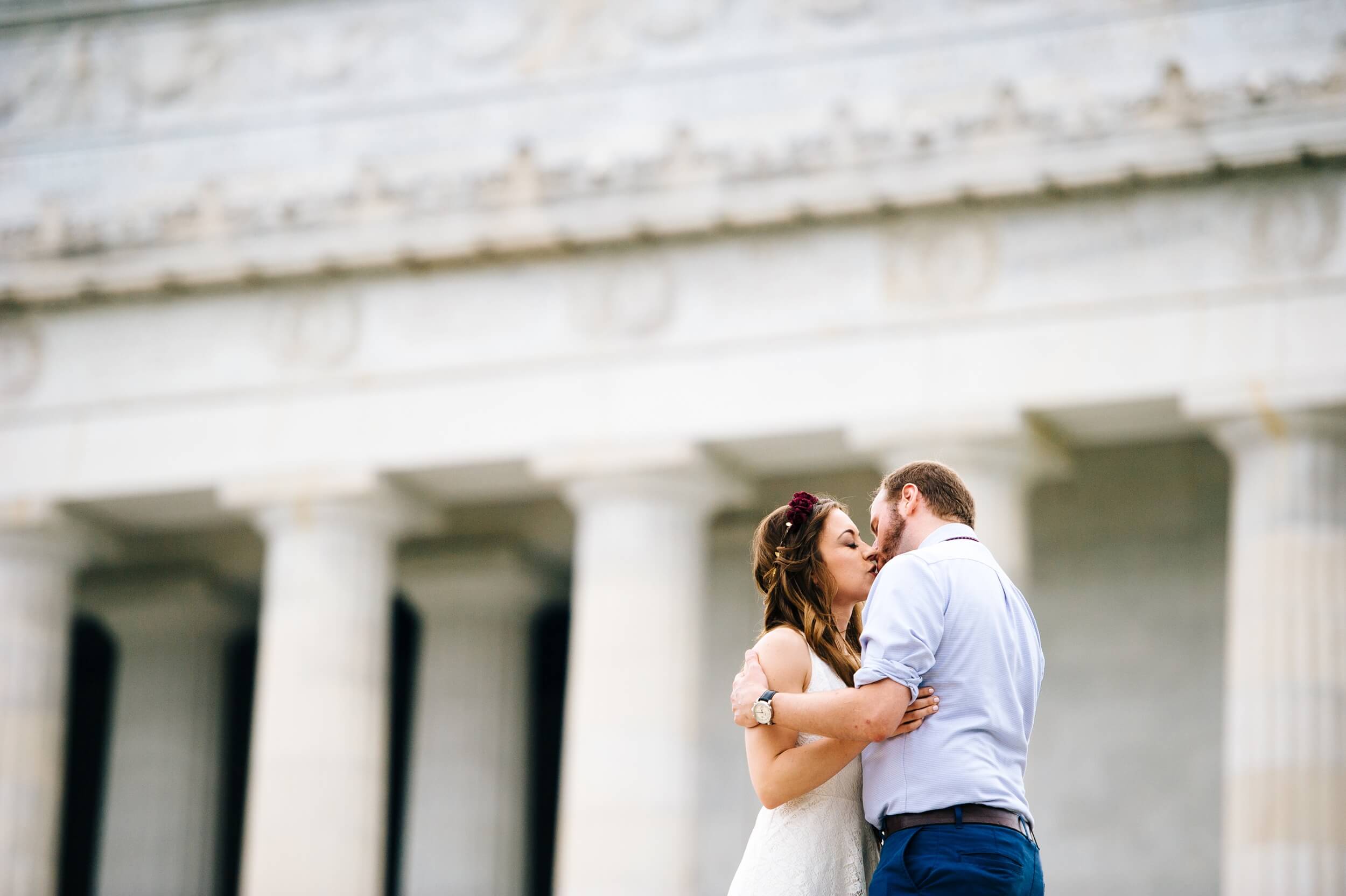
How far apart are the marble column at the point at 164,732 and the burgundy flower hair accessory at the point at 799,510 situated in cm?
3697

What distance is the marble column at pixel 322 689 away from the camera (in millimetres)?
38031

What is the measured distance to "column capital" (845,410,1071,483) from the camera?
115 feet

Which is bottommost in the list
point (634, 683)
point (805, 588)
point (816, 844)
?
point (816, 844)

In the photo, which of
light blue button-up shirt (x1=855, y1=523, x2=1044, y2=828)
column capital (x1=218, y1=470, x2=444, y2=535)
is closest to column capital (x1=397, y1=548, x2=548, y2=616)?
column capital (x1=218, y1=470, x2=444, y2=535)

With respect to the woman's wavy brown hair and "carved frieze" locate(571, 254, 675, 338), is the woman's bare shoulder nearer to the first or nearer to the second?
the woman's wavy brown hair

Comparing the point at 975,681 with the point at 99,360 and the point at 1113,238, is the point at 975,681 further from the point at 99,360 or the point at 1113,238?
the point at 99,360

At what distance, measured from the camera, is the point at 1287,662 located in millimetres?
32906

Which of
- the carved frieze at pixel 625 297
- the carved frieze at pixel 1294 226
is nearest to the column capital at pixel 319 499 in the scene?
the carved frieze at pixel 625 297

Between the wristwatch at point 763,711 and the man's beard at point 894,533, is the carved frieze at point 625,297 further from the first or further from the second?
the wristwatch at point 763,711

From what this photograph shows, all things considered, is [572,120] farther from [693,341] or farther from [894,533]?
[894,533]

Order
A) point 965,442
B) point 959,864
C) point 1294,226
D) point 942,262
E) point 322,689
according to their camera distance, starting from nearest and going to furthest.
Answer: point 959,864 → point 1294,226 → point 965,442 → point 942,262 → point 322,689

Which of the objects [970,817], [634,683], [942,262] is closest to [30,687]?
[634,683]

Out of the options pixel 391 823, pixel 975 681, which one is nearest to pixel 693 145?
pixel 391 823

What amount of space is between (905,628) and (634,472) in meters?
27.0
